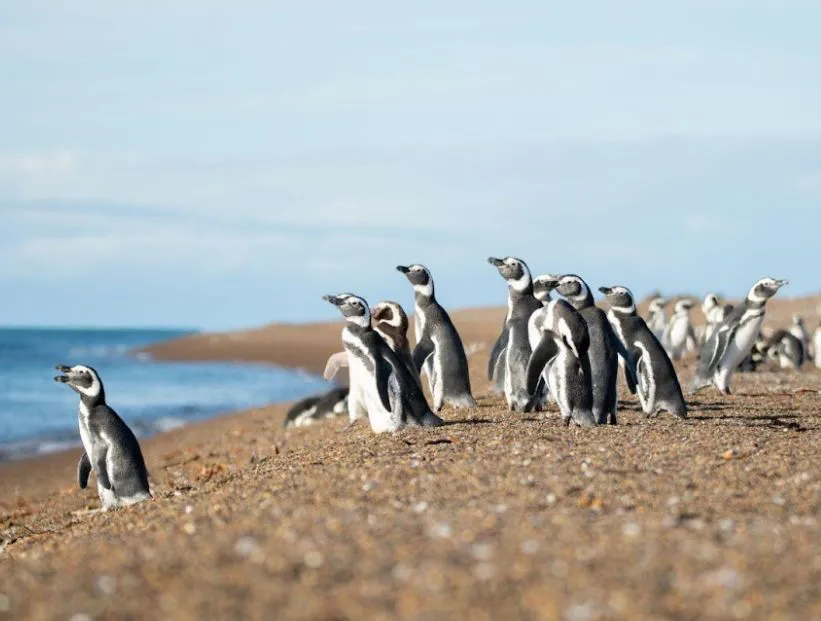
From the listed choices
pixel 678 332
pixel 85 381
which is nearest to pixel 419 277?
pixel 85 381

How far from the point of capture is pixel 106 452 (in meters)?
9.13

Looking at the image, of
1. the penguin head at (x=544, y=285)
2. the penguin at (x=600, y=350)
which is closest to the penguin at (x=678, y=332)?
the penguin head at (x=544, y=285)

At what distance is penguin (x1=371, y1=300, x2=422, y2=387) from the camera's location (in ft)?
35.2

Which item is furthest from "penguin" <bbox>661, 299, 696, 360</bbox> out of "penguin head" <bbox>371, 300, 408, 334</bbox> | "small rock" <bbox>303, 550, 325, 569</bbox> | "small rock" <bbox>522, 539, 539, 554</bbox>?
"small rock" <bbox>303, 550, 325, 569</bbox>

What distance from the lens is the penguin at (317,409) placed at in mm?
15688

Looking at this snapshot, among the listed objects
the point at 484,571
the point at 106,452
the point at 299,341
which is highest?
the point at 484,571

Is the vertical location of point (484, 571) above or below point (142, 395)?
above

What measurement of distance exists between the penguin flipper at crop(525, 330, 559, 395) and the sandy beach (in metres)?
0.36

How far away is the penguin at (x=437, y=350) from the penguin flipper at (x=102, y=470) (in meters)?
3.08

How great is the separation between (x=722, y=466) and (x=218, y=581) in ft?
12.2

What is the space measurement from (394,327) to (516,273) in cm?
166

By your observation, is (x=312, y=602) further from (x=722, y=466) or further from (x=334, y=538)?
(x=722, y=466)

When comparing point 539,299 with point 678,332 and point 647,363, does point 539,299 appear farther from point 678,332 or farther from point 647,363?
point 678,332

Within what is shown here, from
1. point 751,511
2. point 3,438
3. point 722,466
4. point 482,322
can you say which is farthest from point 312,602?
point 482,322
